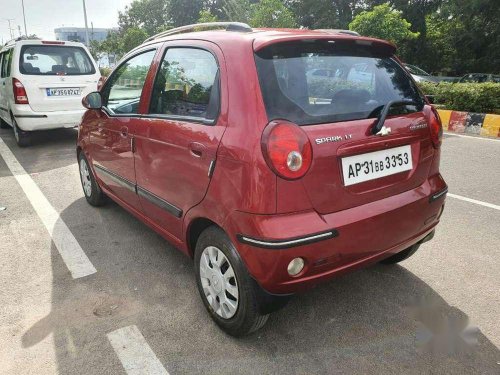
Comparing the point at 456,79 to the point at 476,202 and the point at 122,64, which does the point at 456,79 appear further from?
the point at 122,64

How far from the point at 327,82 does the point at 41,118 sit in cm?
→ 644

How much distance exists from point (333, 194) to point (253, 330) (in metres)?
0.89

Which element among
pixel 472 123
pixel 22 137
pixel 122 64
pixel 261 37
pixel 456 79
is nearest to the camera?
pixel 261 37

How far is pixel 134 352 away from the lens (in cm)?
232

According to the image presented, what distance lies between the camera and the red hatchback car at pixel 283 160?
201cm

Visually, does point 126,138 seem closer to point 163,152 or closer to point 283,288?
point 163,152

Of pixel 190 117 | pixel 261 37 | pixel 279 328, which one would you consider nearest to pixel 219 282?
pixel 279 328

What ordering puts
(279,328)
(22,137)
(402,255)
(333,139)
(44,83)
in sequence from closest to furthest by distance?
(333,139)
(279,328)
(402,255)
(44,83)
(22,137)

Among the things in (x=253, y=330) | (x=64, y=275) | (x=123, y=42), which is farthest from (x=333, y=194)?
(x=123, y=42)

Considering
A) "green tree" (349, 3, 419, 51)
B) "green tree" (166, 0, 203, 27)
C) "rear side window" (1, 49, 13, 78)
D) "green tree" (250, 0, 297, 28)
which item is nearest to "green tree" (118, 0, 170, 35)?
"green tree" (166, 0, 203, 27)

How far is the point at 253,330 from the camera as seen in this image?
7.62 ft

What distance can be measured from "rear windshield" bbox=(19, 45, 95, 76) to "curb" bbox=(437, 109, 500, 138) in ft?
24.3

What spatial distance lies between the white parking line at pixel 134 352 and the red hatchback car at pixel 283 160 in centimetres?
43

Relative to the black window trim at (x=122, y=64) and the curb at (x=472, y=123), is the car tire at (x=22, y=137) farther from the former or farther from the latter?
the curb at (x=472, y=123)
